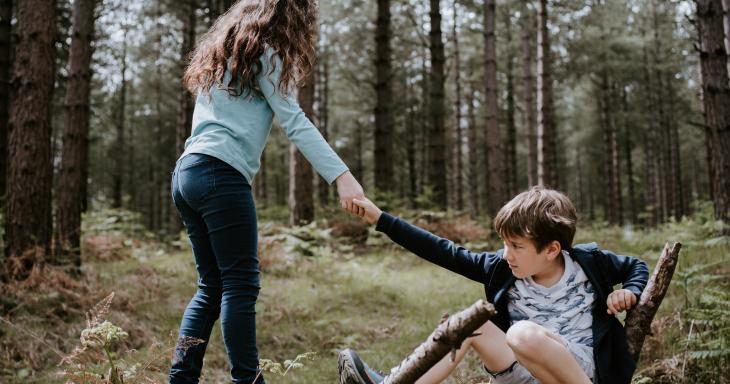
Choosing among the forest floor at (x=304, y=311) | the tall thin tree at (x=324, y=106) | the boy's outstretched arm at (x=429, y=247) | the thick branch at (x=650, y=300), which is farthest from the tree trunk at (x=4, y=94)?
the tall thin tree at (x=324, y=106)

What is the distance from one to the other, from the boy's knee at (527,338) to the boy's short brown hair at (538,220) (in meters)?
0.40

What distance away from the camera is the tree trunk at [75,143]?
22.4 feet

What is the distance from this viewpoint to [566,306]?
264cm

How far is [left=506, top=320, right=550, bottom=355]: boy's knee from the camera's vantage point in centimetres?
230

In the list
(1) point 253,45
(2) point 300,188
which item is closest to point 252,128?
(1) point 253,45

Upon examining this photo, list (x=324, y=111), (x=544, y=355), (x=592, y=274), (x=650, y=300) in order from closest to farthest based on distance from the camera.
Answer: (x=544, y=355)
(x=650, y=300)
(x=592, y=274)
(x=324, y=111)

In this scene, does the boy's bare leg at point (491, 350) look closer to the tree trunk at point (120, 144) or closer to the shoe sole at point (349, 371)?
the shoe sole at point (349, 371)

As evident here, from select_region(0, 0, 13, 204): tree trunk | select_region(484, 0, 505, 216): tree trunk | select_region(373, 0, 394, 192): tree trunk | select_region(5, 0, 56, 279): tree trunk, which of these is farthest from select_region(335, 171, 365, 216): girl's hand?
select_region(373, 0, 394, 192): tree trunk

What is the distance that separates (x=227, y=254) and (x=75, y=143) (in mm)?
6521

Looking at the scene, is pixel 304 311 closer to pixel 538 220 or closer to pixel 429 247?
pixel 429 247

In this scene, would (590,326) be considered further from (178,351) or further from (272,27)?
(272,27)

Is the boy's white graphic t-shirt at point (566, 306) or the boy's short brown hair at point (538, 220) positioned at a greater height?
the boy's short brown hair at point (538, 220)

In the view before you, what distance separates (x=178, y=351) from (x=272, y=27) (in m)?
1.64

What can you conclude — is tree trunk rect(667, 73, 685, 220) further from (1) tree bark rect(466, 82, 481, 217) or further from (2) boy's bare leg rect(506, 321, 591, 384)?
(2) boy's bare leg rect(506, 321, 591, 384)
